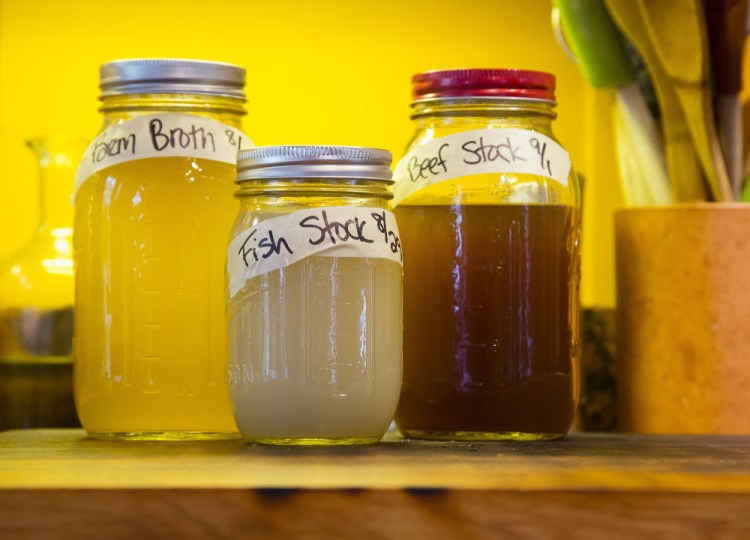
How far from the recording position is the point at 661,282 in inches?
36.7

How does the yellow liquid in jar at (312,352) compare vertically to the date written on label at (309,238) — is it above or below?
below

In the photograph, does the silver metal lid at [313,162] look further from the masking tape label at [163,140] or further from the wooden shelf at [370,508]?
the wooden shelf at [370,508]

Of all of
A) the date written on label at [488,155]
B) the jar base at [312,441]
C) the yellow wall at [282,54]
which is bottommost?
the jar base at [312,441]

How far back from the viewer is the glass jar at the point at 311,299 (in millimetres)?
678

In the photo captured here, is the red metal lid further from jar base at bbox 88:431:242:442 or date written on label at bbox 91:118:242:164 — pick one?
jar base at bbox 88:431:242:442

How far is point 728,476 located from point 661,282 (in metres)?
0.40

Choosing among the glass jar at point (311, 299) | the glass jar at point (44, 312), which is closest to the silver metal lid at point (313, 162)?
the glass jar at point (311, 299)

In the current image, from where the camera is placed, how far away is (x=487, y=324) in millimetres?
761

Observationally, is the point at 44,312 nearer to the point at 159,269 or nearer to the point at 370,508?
the point at 159,269

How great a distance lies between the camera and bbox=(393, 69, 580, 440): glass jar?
0.76 metres

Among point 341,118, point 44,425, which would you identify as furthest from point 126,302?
point 341,118

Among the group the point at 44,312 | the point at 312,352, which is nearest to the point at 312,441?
the point at 312,352

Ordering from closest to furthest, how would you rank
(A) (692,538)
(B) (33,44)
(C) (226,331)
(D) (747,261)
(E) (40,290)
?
(A) (692,538) → (C) (226,331) → (D) (747,261) → (E) (40,290) → (B) (33,44)

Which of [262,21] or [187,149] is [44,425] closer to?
[187,149]
